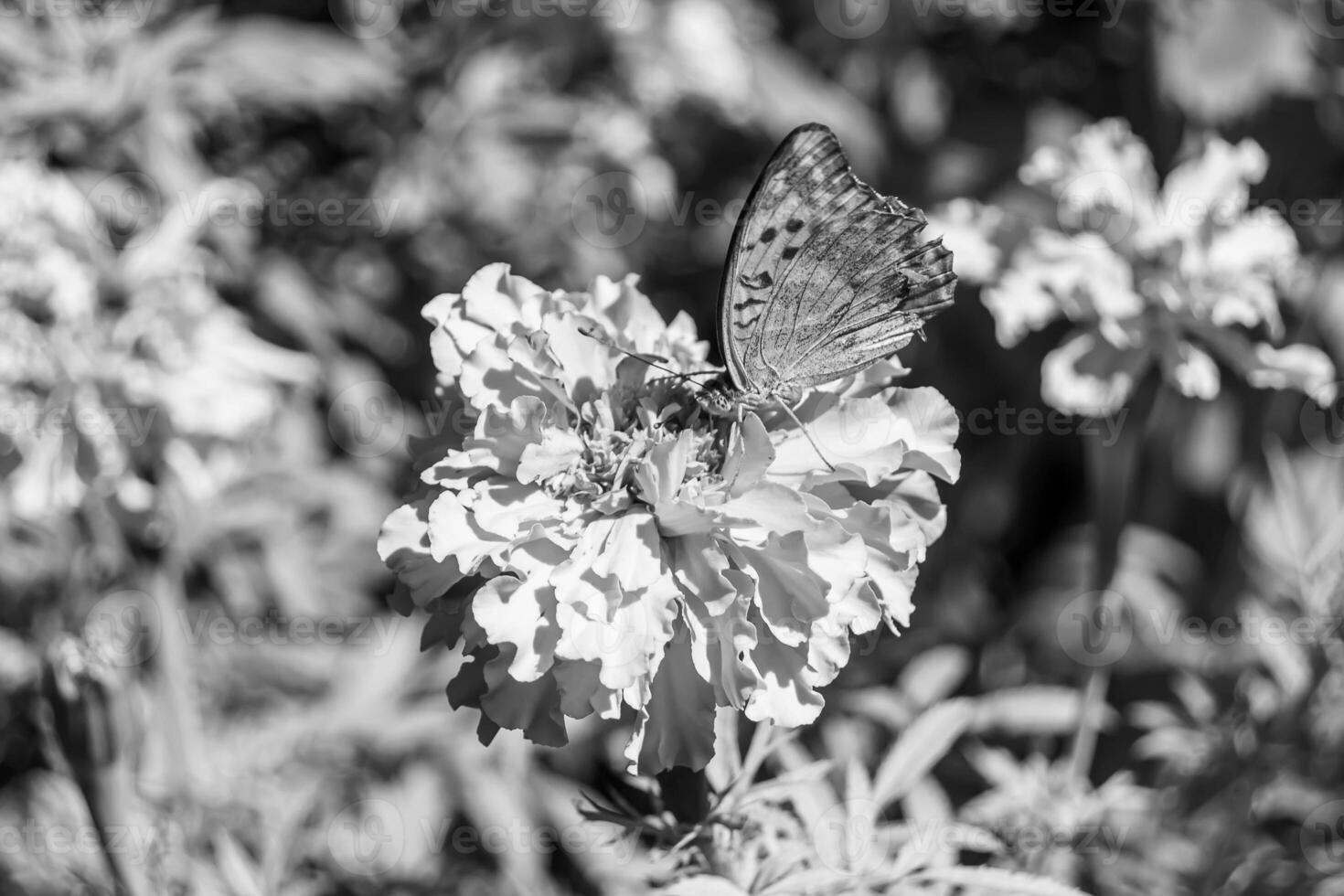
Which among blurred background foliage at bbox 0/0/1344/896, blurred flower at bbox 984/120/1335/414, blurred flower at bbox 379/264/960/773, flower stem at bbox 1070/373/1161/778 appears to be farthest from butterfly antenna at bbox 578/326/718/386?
flower stem at bbox 1070/373/1161/778

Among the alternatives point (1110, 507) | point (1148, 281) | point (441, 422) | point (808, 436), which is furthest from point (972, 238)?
point (441, 422)


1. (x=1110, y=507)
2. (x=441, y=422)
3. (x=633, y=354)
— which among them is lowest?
(x=1110, y=507)

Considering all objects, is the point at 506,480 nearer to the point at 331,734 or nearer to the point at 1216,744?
the point at 331,734

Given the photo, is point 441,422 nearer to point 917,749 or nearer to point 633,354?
point 633,354

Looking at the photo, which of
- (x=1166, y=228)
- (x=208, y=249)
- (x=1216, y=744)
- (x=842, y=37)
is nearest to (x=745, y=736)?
(x=1216, y=744)

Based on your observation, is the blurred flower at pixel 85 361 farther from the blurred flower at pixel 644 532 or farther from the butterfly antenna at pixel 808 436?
the butterfly antenna at pixel 808 436

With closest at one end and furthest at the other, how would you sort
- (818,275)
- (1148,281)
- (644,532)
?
1. (644,532)
2. (818,275)
3. (1148,281)

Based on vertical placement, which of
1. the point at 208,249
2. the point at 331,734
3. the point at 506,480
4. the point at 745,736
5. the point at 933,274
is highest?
the point at 933,274
